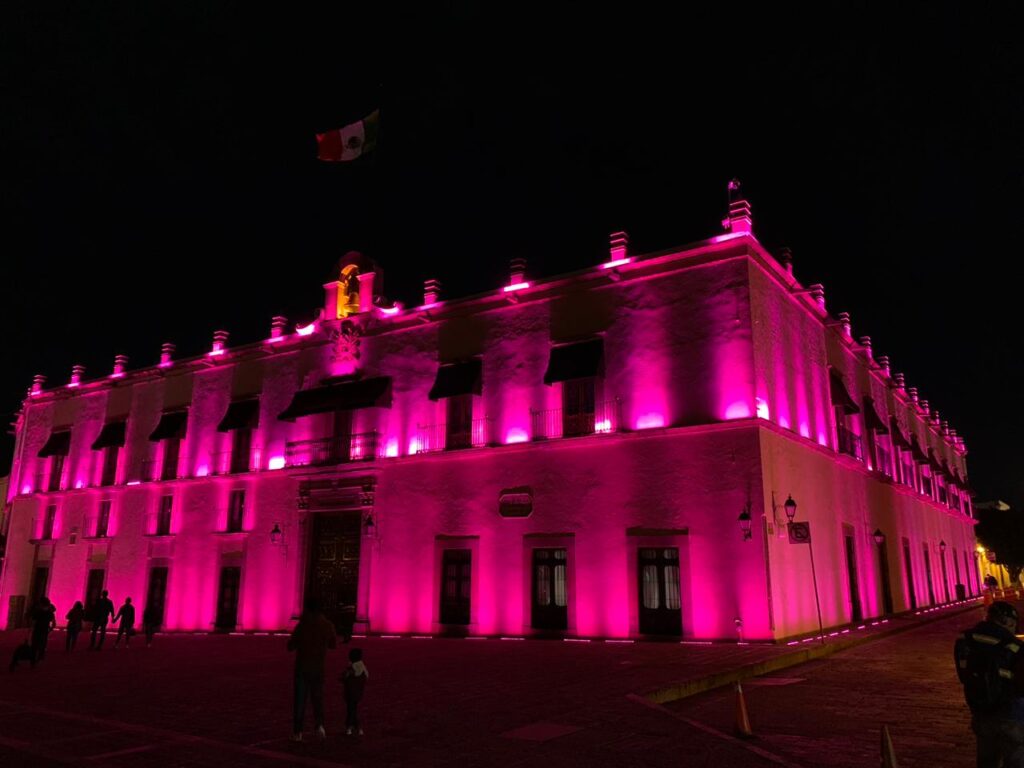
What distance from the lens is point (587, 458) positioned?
20.4 metres

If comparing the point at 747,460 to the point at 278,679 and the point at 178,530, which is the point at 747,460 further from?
the point at 178,530

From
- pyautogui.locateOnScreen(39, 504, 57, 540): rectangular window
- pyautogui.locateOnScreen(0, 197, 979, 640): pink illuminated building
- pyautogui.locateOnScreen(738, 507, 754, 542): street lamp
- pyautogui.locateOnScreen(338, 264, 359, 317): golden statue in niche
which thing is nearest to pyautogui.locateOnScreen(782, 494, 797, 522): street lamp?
pyautogui.locateOnScreen(0, 197, 979, 640): pink illuminated building

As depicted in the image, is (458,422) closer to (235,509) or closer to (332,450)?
(332,450)

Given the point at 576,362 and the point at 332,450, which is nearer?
the point at 576,362

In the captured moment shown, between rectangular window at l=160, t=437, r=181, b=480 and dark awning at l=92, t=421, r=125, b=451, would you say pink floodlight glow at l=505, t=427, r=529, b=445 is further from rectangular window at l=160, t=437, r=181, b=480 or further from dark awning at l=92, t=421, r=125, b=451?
dark awning at l=92, t=421, r=125, b=451

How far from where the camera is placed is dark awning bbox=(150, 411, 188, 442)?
Answer: 28.7 m

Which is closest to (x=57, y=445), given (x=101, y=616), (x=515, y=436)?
(x=101, y=616)

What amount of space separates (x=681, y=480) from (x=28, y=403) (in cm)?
3043

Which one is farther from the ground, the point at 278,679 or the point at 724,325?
the point at 724,325

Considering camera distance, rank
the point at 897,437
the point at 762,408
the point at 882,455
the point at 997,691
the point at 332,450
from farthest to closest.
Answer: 1. the point at 897,437
2. the point at 882,455
3. the point at 332,450
4. the point at 762,408
5. the point at 997,691

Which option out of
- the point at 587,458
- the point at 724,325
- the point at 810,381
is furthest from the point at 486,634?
the point at 810,381

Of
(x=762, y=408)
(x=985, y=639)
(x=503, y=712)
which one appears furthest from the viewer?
(x=762, y=408)

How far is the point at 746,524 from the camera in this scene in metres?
17.8

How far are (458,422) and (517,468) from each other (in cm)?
263
